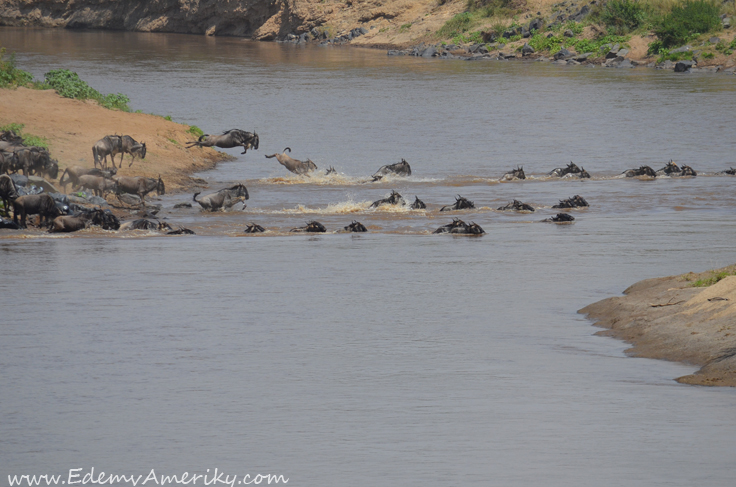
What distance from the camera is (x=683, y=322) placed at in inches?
324

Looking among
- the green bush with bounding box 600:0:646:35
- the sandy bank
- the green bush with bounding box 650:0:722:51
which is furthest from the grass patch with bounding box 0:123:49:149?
the green bush with bounding box 600:0:646:35

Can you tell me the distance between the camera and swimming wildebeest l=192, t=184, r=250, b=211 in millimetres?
18266

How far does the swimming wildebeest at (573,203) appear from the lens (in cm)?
1858

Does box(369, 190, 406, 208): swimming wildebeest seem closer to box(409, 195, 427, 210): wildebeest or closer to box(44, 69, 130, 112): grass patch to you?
box(409, 195, 427, 210): wildebeest

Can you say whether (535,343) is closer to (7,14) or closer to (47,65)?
(47,65)

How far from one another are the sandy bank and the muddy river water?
1.16 metres

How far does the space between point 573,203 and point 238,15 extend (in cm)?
7047

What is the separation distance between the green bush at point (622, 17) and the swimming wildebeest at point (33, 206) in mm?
48673

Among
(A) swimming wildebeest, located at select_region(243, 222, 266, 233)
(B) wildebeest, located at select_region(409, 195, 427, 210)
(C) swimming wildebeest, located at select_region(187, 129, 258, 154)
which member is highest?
(C) swimming wildebeest, located at select_region(187, 129, 258, 154)

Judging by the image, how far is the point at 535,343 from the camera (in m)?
8.46

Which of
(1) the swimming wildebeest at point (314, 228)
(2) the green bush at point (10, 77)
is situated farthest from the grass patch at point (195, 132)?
(1) the swimming wildebeest at point (314, 228)

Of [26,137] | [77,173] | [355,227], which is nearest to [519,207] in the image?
[355,227]

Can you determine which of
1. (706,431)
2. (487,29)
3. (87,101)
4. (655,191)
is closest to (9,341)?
(706,431)

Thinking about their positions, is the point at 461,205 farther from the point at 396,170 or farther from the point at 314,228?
the point at 396,170
